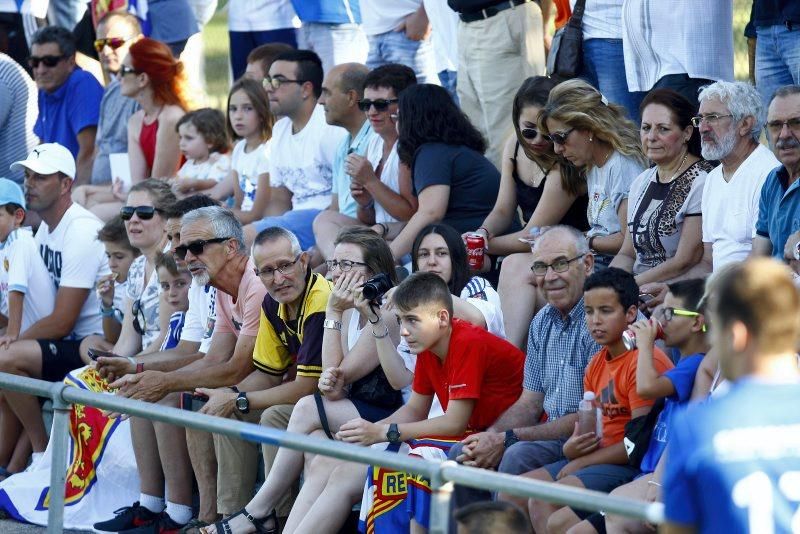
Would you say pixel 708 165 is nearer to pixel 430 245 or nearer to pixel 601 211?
pixel 601 211

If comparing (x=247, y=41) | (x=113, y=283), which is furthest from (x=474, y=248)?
(x=247, y=41)

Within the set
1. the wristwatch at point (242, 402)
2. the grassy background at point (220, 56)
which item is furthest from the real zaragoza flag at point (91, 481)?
the grassy background at point (220, 56)

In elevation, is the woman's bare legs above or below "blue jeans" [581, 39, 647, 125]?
below

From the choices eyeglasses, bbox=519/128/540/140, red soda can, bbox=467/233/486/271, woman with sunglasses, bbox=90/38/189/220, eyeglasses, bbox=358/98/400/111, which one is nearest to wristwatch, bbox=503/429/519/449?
red soda can, bbox=467/233/486/271

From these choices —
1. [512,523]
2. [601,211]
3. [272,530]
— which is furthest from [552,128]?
[512,523]

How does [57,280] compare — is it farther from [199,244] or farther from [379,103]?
[379,103]

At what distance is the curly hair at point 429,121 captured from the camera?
7.64 m

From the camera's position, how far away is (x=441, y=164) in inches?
299

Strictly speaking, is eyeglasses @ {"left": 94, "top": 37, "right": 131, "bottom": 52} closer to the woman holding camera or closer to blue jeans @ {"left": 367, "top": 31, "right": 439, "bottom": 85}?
blue jeans @ {"left": 367, "top": 31, "right": 439, "bottom": 85}

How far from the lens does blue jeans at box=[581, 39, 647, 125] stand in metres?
7.64

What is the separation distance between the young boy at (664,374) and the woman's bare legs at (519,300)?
1.39m

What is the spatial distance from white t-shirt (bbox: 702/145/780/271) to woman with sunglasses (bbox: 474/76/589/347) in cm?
102

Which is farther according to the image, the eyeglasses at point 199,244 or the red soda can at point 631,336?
the eyeglasses at point 199,244

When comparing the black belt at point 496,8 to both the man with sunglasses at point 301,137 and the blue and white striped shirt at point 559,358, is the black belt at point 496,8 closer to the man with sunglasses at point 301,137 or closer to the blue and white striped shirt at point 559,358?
the man with sunglasses at point 301,137
